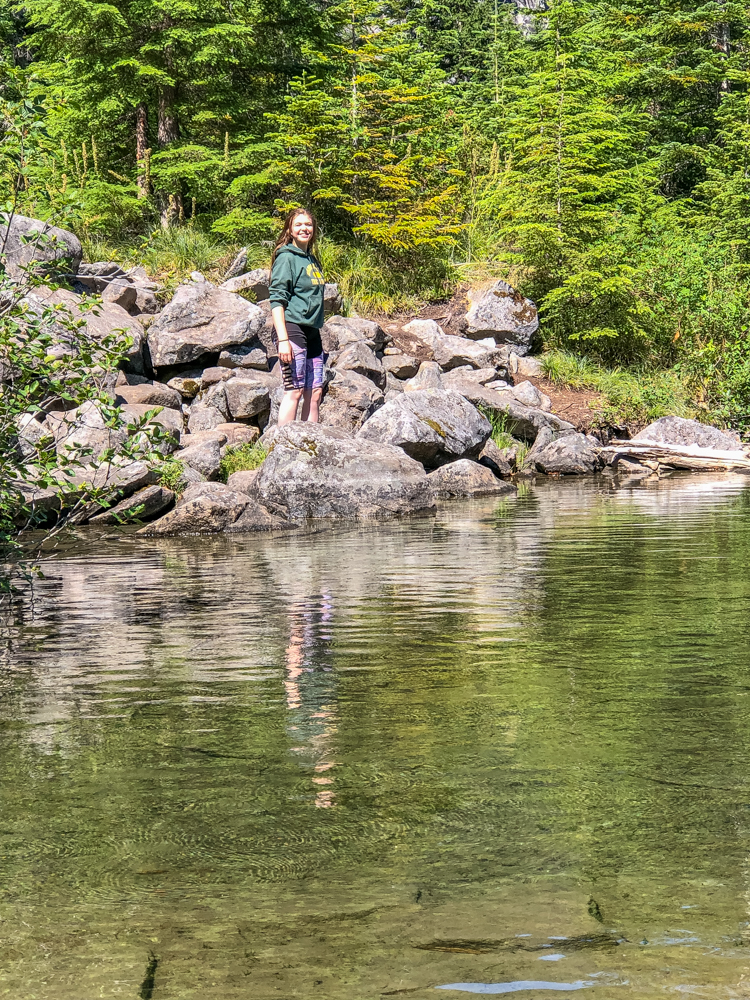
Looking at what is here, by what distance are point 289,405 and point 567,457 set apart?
260 inches

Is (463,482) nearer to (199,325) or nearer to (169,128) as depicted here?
(199,325)

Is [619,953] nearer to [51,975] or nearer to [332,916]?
[332,916]

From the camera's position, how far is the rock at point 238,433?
16.3 metres

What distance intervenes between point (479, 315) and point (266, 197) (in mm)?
5838

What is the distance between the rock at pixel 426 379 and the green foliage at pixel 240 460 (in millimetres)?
A: 4813

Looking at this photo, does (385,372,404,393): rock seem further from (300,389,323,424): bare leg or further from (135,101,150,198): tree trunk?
(135,101,150,198): tree trunk

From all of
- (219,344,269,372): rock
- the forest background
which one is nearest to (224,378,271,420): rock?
(219,344,269,372): rock

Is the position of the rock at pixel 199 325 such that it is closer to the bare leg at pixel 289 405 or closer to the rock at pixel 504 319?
the bare leg at pixel 289 405

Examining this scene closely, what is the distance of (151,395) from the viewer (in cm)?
1658

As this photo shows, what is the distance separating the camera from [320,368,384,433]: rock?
17.3m

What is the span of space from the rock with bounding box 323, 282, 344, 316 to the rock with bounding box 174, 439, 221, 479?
6.96m

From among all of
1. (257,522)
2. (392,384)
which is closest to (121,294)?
(392,384)

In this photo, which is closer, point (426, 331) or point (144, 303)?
point (144, 303)

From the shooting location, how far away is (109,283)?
17922 mm
